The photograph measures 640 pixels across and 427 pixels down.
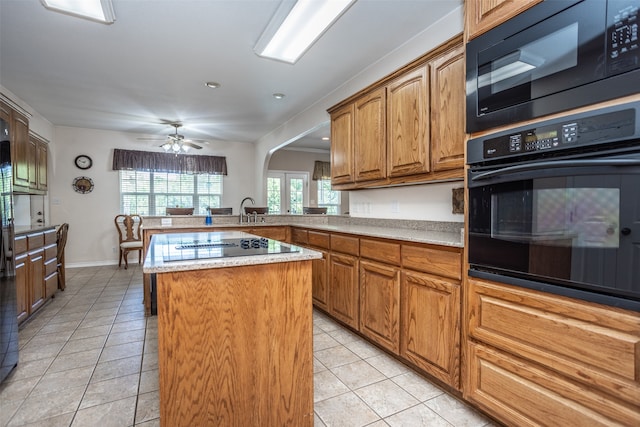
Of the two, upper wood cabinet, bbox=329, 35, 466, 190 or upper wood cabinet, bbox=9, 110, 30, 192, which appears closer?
upper wood cabinet, bbox=329, 35, 466, 190

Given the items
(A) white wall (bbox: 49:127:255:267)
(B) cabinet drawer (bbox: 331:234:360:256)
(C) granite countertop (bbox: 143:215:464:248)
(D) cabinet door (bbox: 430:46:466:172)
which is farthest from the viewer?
(A) white wall (bbox: 49:127:255:267)

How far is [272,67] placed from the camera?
3.24m

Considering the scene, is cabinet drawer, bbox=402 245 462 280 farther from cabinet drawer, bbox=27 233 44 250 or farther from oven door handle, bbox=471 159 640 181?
cabinet drawer, bbox=27 233 44 250

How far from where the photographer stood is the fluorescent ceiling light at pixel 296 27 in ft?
7.18

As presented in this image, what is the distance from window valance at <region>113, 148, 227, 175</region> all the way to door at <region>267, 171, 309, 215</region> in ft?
4.13

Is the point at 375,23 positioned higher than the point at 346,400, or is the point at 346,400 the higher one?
the point at 375,23

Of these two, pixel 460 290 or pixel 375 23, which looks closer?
pixel 460 290

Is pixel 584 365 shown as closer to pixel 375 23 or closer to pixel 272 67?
pixel 375 23

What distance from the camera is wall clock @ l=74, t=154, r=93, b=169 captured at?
5805 mm

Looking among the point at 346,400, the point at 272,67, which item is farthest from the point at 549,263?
the point at 272,67

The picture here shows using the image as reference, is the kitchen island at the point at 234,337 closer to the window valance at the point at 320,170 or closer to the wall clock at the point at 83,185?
the wall clock at the point at 83,185

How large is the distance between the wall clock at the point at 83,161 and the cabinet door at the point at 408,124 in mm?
5858

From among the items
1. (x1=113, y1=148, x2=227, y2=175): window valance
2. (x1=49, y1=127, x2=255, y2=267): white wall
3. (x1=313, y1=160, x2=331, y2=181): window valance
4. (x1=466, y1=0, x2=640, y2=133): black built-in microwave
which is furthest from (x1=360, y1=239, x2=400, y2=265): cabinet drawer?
(x1=313, y1=160, x2=331, y2=181): window valance

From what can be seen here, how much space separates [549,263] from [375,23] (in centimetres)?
209
